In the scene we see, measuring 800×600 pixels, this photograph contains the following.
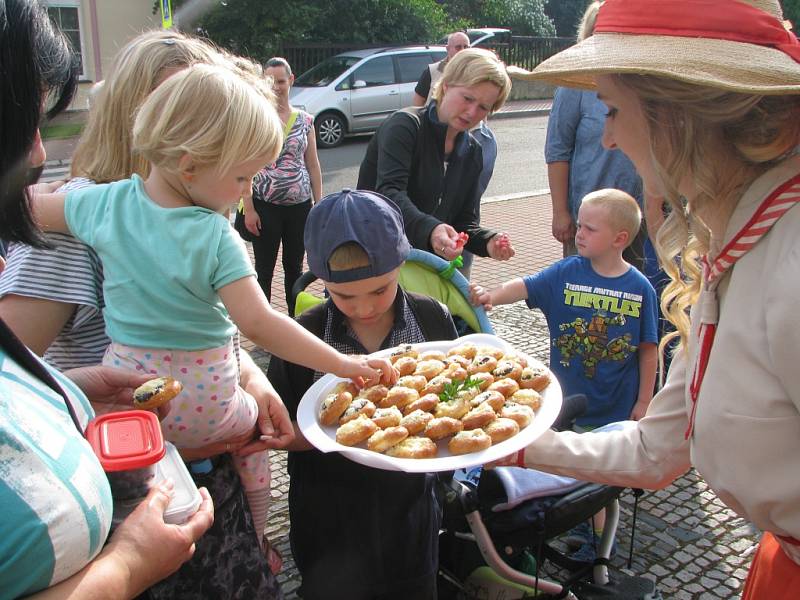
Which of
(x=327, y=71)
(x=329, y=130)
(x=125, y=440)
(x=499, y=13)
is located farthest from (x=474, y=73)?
(x=499, y=13)

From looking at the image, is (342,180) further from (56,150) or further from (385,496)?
(385,496)

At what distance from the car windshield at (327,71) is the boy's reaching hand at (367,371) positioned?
14.5 meters

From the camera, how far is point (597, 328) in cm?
326

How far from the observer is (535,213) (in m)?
10.1

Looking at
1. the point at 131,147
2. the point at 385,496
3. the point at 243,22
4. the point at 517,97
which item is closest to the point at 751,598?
the point at 385,496

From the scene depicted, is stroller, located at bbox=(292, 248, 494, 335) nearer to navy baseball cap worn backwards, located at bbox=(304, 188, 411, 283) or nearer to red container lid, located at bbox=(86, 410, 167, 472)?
navy baseball cap worn backwards, located at bbox=(304, 188, 411, 283)

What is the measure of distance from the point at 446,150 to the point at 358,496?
2.23m

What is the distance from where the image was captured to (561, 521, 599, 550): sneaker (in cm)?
313

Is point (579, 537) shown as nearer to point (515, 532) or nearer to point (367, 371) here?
point (515, 532)

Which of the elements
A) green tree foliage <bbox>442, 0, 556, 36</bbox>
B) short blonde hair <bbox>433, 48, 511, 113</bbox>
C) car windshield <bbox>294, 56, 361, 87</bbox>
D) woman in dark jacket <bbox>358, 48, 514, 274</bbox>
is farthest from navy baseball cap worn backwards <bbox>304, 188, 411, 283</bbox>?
green tree foliage <bbox>442, 0, 556, 36</bbox>

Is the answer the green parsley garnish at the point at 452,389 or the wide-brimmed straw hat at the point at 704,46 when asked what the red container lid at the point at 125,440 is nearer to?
the green parsley garnish at the point at 452,389

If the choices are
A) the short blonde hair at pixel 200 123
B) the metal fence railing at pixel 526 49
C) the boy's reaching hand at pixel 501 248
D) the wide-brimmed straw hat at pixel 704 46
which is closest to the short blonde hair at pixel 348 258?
the short blonde hair at pixel 200 123

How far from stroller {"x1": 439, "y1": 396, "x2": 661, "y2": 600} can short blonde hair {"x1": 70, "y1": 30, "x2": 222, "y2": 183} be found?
1499 millimetres

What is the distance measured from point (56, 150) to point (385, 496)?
42.1ft
